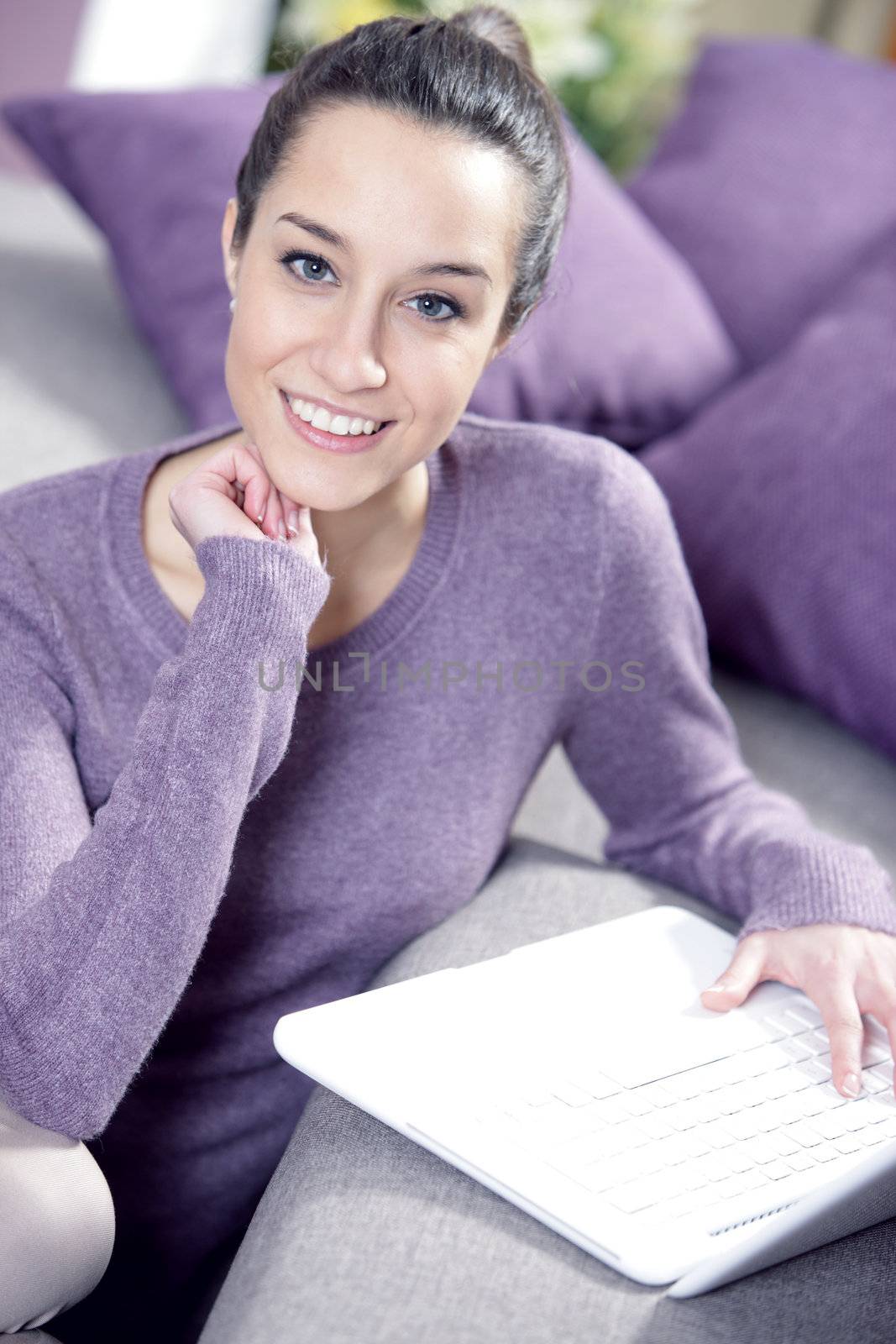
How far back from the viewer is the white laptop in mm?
806

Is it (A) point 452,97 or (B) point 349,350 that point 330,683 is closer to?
(B) point 349,350

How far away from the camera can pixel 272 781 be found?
44.3 inches

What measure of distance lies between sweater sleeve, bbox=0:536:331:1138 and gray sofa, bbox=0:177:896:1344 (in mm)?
140

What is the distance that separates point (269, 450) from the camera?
1.05 m

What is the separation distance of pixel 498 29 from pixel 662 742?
60cm

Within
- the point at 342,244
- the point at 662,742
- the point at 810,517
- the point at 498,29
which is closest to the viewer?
the point at 342,244

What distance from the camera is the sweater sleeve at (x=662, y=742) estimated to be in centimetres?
123

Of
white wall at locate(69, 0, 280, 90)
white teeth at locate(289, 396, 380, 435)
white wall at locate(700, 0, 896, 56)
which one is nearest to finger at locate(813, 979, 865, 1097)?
white teeth at locate(289, 396, 380, 435)

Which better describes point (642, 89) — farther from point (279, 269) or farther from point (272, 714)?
point (272, 714)

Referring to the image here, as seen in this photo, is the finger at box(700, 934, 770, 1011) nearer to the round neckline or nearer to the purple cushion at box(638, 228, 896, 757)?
the round neckline

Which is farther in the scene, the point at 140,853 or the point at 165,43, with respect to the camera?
the point at 165,43

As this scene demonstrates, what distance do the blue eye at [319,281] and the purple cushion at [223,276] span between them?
20.8 inches

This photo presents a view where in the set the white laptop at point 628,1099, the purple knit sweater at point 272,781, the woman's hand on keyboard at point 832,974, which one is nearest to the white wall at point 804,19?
the purple knit sweater at point 272,781

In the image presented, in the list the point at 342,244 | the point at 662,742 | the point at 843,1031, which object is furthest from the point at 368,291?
the point at 843,1031
